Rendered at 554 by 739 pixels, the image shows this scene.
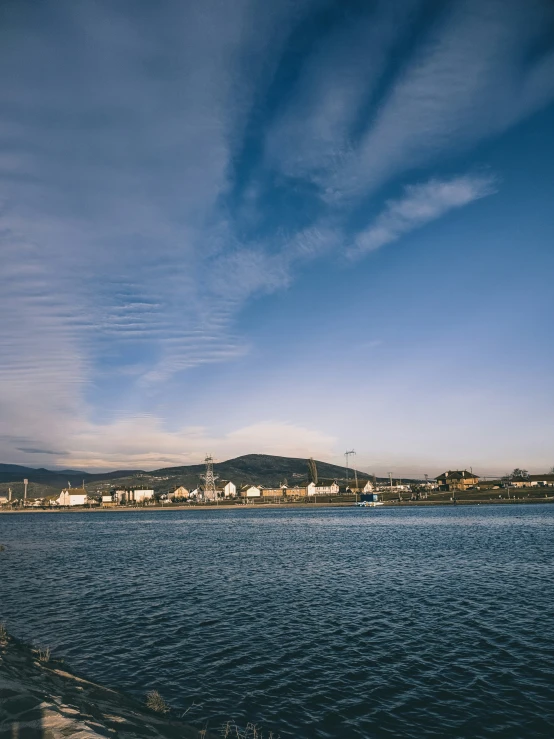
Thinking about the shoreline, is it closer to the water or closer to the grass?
the grass

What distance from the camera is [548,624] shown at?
27.4 meters

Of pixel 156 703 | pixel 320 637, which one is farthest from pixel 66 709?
pixel 320 637

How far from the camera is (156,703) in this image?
17.1 m

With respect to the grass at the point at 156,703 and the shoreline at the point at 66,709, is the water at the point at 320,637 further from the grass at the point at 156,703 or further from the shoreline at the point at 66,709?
the shoreline at the point at 66,709

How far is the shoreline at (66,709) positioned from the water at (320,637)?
173 cm

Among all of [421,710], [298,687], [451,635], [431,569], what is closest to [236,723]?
[298,687]

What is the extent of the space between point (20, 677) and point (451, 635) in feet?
70.1

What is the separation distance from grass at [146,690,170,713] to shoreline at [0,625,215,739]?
18cm

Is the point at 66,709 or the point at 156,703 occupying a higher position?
the point at 66,709

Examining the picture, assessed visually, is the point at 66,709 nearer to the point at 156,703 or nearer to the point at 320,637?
the point at 156,703

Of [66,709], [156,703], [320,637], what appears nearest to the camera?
[66,709]

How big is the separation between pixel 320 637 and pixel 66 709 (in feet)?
52.1

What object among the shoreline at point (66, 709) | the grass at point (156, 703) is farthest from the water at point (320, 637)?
the shoreline at point (66, 709)

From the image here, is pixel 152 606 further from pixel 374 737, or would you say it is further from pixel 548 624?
pixel 548 624
